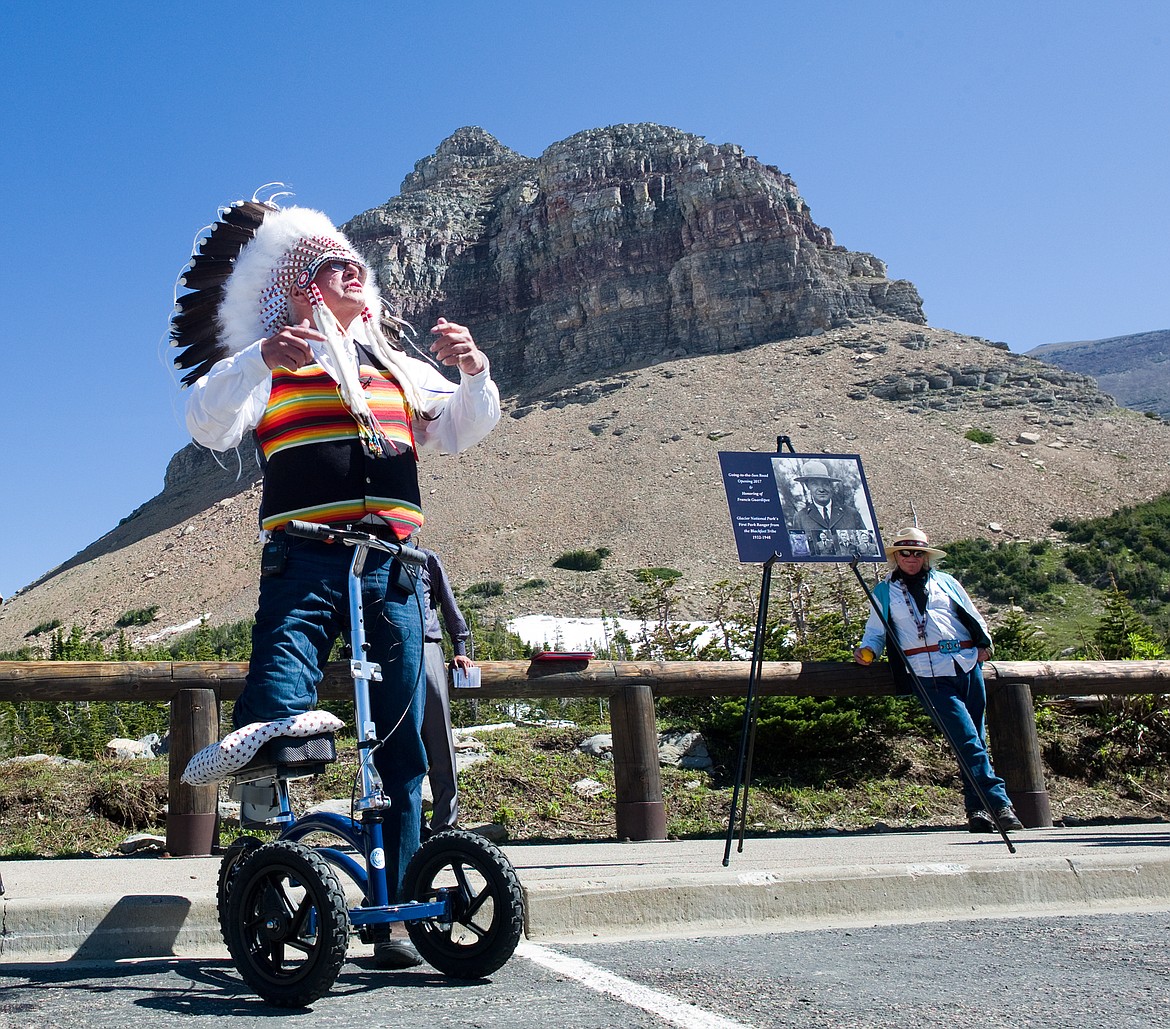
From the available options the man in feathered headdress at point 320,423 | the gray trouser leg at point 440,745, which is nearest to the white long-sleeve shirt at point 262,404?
the man in feathered headdress at point 320,423

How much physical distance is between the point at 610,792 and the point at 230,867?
4479 millimetres

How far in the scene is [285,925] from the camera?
2.82 metres

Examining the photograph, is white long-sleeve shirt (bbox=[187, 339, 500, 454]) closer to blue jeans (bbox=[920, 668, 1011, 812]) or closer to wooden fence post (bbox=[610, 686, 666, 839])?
wooden fence post (bbox=[610, 686, 666, 839])

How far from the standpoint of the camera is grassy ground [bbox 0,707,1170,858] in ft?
21.2

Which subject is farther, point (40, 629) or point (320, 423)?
point (40, 629)

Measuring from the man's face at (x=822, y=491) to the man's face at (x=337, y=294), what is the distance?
122 inches

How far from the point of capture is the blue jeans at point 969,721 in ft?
19.6

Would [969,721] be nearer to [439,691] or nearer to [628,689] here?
[628,689]

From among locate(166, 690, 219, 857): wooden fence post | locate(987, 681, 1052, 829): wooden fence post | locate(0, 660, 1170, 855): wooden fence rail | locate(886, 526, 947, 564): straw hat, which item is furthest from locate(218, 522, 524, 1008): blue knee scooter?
locate(987, 681, 1052, 829): wooden fence post

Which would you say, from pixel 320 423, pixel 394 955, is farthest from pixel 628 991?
pixel 320 423

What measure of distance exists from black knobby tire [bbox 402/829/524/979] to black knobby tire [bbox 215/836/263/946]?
0.41 meters

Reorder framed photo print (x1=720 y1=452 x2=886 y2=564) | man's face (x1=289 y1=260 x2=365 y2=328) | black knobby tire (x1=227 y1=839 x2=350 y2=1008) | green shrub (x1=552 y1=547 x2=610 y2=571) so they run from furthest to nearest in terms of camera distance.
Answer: green shrub (x1=552 y1=547 x2=610 y2=571), framed photo print (x1=720 y1=452 x2=886 y2=564), man's face (x1=289 y1=260 x2=365 y2=328), black knobby tire (x1=227 y1=839 x2=350 y2=1008)

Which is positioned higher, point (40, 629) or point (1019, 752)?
point (40, 629)

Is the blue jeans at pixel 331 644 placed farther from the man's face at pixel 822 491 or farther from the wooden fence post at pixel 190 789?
the man's face at pixel 822 491
